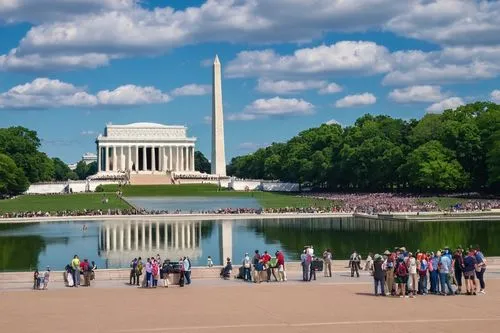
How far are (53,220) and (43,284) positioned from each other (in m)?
45.2

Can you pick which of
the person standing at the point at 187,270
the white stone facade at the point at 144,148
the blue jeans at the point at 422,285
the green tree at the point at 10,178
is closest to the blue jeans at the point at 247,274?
the person standing at the point at 187,270

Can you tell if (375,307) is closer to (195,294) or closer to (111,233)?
(195,294)

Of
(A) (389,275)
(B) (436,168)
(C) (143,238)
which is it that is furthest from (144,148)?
(A) (389,275)

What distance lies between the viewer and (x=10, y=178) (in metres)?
104

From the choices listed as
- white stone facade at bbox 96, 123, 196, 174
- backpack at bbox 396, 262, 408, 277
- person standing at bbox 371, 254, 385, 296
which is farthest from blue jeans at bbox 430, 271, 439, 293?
white stone facade at bbox 96, 123, 196, 174

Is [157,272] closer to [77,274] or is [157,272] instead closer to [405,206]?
[77,274]

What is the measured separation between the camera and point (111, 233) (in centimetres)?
5769

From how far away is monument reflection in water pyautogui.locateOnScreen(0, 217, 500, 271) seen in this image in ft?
143

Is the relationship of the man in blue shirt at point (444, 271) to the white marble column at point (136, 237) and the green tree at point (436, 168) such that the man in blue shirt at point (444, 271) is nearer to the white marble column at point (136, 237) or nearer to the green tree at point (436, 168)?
the white marble column at point (136, 237)

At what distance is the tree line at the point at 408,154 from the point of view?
93750mm

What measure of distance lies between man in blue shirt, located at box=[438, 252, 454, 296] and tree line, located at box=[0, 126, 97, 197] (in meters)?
83.2

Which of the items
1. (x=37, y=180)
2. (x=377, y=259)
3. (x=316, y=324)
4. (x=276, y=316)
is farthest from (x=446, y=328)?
(x=37, y=180)

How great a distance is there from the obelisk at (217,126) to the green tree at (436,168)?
48.1 meters

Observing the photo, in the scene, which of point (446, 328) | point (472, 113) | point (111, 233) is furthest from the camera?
point (472, 113)
